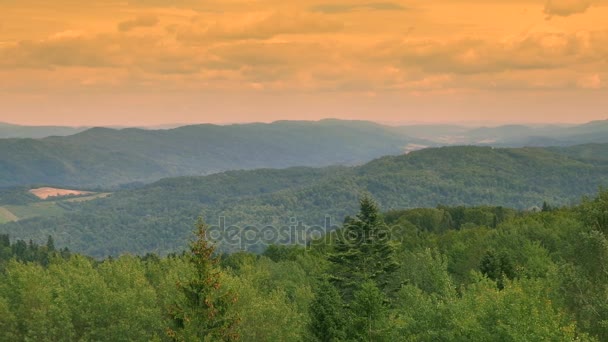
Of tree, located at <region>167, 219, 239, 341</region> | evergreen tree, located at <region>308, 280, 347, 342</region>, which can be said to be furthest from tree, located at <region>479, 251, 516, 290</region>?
tree, located at <region>167, 219, 239, 341</region>

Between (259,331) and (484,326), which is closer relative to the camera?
(484,326)

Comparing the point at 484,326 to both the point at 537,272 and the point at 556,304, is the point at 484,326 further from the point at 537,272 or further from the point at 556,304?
the point at 537,272

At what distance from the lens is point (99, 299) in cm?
7769

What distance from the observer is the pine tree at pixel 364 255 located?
67688 millimetres

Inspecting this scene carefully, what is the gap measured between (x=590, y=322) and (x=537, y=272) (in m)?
26.5

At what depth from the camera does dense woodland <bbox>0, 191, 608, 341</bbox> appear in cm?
4600

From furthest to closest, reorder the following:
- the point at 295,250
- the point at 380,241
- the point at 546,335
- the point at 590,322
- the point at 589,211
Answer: the point at 295,250
the point at 380,241
the point at 589,211
the point at 590,322
the point at 546,335

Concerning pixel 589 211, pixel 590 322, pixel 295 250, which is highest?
pixel 589 211

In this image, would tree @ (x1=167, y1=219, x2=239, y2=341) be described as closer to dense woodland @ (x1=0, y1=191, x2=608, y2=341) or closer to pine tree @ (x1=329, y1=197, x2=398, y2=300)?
dense woodland @ (x1=0, y1=191, x2=608, y2=341)

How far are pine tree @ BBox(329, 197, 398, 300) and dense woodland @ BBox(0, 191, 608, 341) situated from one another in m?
0.12

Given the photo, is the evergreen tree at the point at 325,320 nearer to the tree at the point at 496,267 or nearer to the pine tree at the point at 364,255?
the pine tree at the point at 364,255

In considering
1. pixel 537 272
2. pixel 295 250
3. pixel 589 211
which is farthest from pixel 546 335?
pixel 295 250

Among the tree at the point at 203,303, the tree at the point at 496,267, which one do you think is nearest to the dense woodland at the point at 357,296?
the tree at the point at 203,303

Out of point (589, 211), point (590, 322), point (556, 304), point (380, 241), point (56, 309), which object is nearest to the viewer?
point (590, 322)
